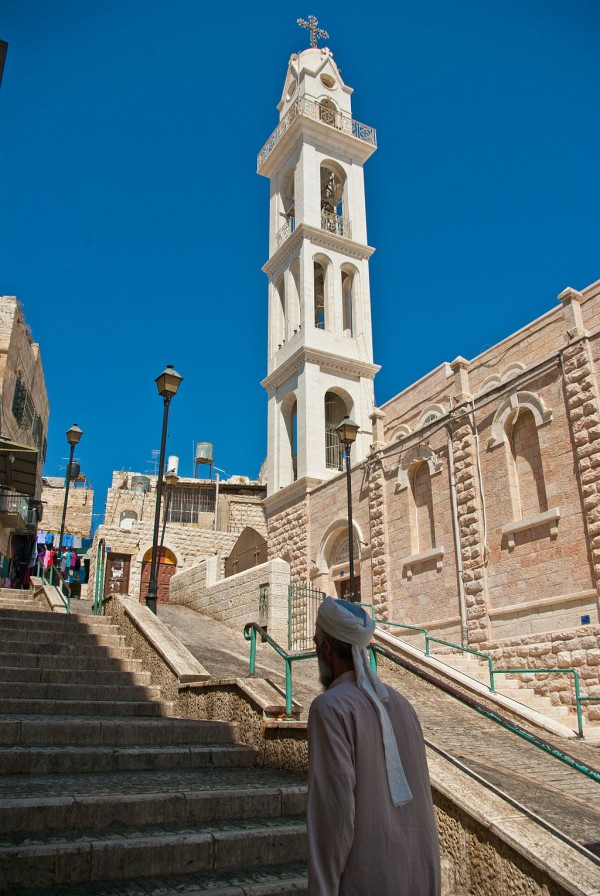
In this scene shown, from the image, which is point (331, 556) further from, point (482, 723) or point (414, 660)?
point (482, 723)

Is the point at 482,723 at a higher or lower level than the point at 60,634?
lower

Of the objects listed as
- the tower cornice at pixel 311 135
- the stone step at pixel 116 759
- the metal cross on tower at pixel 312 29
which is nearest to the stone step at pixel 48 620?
the stone step at pixel 116 759

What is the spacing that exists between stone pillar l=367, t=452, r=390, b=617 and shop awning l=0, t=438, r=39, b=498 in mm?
9039

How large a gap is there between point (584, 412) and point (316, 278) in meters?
16.2

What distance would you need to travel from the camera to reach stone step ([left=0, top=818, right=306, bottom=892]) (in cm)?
326

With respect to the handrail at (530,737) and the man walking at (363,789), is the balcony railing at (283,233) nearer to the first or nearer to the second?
the handrail at (530,737)

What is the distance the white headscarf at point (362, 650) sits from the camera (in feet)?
7.20

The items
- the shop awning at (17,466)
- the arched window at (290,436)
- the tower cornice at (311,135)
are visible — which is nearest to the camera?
the shop awning at (17,466)

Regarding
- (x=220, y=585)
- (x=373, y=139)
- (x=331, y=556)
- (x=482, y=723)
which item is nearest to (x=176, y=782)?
(x=482, y=723)

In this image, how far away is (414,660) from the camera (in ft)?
40.6

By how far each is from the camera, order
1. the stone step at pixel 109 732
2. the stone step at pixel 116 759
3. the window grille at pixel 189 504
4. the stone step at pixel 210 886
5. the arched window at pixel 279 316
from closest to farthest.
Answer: the stone step at pixel 210 886 → the stone step at pixel 116 759 → the stone step at pixel 109 732 → the arched window at pixel 279 316 → the window grille at pixel 189 504

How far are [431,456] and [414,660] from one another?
241 inches

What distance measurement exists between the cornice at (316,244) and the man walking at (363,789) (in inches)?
967

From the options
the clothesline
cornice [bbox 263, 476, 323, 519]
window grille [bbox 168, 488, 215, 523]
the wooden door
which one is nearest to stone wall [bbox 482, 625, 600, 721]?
cornice [bbox 263, 476, 323, 519]
